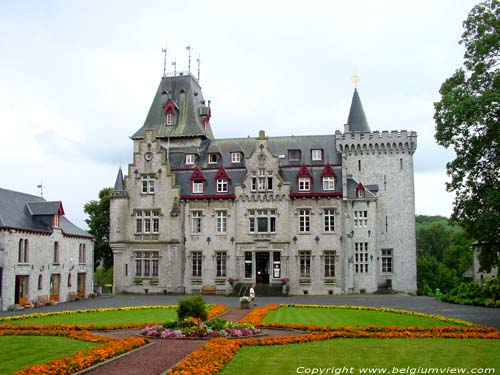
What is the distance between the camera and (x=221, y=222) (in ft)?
190

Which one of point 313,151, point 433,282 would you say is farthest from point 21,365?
point 433,282

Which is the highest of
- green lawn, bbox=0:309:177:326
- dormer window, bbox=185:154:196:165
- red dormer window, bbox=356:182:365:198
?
dormer window, bbox=185:154:196:165

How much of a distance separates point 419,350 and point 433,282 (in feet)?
239

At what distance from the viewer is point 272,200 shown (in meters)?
57.1

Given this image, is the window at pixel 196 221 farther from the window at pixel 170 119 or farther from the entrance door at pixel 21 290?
the entrance door at pixel 21 290

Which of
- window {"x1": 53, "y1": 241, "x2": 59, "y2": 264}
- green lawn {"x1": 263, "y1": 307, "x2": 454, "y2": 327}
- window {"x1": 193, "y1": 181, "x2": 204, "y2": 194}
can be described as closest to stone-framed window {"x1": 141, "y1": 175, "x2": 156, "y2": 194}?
window {"x1": 193, "y1": 181, "x2": 204, "y2": 194}

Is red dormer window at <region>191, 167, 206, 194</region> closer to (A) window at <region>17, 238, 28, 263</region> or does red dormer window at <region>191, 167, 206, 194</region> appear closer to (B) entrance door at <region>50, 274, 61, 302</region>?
(B) entrance door at <region>50, 274, 61, 302</region>

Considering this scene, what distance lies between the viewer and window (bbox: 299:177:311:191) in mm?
57031

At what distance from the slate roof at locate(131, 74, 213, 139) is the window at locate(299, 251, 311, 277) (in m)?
17.9

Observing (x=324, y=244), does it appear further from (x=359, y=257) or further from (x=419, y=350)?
(x=419, y=350)

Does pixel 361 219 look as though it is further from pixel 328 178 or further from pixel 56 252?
pixel 56 252

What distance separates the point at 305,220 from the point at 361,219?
558cm

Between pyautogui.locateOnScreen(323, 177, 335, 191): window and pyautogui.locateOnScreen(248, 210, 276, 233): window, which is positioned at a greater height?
pyautogui.locateOnScreen(323, 177, 335, 191): window

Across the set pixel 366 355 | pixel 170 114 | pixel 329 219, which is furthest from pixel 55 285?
pixel 366 355
